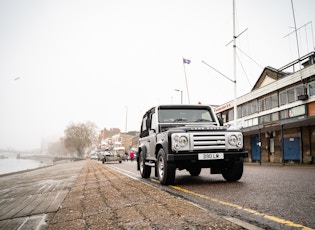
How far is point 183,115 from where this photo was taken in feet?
24.5

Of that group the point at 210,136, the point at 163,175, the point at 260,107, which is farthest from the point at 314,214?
the point at 260,107

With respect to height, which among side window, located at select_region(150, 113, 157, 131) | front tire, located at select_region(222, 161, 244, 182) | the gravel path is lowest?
the gravel path

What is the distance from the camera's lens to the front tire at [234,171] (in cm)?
607

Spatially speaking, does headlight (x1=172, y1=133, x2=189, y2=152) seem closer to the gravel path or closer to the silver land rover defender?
the silver land rover defender

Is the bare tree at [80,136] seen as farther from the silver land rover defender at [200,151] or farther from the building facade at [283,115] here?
the silver land rover defender at [200,151]

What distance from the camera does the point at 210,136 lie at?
231 inches

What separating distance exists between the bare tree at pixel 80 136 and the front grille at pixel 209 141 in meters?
89.6

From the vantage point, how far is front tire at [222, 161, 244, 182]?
6066 millimetres

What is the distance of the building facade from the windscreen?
1284 cm

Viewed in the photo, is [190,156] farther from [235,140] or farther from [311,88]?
[311,88]

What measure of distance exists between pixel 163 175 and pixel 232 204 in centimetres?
261

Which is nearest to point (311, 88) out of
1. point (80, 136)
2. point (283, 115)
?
point (283, 115)

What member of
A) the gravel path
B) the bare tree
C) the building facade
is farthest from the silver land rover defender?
the bare tree

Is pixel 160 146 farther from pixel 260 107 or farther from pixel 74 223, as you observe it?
pixel 260 107
